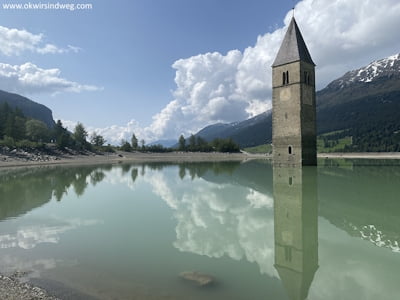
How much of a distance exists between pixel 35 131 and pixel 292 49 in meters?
81.5

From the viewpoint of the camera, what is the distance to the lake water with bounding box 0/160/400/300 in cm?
756

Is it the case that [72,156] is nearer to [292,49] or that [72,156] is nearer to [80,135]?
[80,135]

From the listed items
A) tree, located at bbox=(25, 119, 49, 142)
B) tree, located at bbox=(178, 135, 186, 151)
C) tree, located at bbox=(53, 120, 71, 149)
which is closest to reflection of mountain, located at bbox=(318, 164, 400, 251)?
tree, located at bbox=(53, 120, 71, 149)

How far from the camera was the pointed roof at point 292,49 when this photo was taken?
51031mm

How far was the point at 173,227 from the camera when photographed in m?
13.6

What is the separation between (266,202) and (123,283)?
42.6 ft

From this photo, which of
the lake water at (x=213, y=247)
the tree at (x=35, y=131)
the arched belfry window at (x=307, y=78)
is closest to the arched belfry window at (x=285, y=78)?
the arched belfry window at (x=307, y=78)

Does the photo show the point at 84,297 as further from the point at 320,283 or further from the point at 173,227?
the point at 173,227

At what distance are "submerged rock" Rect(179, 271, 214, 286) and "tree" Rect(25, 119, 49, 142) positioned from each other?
103 m

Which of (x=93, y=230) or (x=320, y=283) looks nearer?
(x=320, y=283)

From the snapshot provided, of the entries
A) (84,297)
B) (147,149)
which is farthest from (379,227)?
(147,149)

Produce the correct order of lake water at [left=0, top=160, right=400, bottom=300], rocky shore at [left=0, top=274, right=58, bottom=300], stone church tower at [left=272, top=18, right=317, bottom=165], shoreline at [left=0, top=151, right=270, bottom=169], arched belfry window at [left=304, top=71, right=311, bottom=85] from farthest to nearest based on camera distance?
shoreline at [left=0, top=151, right=270, bottom=169] < arched belfry window at [left=304, top=71, right=311, bottom=85] < stone church tower at [left=272, top=18, right=317, bottom=165] < lake water at [left=0, top=160, right=400, bottom=300] < rocky shore at [left=0, top=274, right=58, bottom=300]

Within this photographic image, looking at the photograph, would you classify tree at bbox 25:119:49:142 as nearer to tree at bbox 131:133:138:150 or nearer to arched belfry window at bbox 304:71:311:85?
tree at bbox 131:133:138:150

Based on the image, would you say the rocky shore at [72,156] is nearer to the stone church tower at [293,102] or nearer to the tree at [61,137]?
the tree at [61,137]
